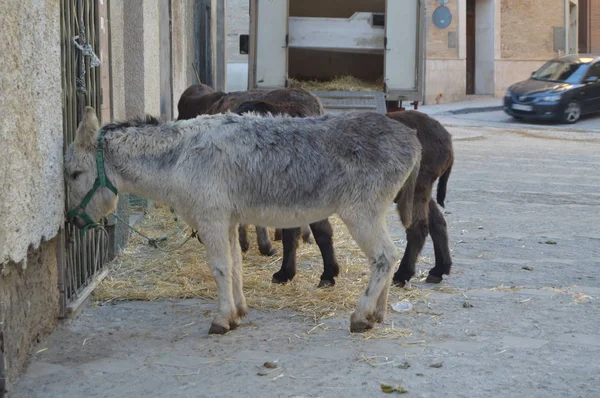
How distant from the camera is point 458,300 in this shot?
6480 mm

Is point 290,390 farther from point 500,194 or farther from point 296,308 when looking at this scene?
point 500,194

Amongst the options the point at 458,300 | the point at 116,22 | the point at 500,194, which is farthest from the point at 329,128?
the point at 500,194

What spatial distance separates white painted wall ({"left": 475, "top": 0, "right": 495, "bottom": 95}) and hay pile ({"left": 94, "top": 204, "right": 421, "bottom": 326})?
24.8m

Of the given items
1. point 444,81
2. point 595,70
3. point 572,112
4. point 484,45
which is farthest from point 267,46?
point 484,45

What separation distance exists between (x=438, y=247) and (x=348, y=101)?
19.6ft

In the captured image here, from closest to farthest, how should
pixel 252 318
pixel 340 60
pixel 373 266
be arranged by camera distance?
pixel 373 266 < pixel 252 318 < pixel 340 60

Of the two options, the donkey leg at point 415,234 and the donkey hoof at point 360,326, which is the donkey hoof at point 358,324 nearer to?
the donkey hoof at point 360,326

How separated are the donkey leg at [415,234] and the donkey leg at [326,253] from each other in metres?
0.47

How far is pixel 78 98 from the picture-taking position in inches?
243

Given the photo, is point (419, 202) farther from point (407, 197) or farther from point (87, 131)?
point (87, 131)

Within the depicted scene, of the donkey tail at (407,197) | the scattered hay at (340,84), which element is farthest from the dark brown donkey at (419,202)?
the scattered hay at (340,84)

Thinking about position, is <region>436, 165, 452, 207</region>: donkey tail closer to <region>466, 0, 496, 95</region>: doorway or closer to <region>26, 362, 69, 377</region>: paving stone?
<region>26, 362, 69, 377</region>: paving stone

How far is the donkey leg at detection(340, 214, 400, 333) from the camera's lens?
5.55m

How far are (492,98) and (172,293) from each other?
26.6 meters
